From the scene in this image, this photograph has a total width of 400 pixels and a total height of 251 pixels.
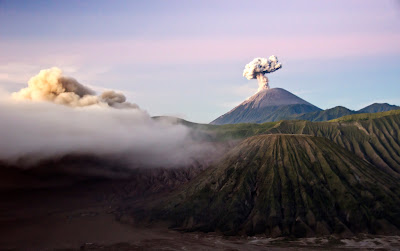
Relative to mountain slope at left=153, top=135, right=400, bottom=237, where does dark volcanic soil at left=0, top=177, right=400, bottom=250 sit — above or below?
below

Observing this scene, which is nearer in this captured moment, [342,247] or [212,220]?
[342,247]

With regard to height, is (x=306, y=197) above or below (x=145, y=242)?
above

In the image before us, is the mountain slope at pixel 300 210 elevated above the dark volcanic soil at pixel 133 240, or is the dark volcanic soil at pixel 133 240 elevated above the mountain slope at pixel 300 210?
the mountain slope at pixel 300 210

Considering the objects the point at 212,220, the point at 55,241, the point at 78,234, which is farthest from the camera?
the point at 212,220

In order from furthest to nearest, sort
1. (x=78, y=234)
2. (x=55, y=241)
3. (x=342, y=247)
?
(x=78, y=234), (x=55, y=241), (x=342, y=247)

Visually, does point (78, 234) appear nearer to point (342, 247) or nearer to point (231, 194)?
→ point (231, 194)

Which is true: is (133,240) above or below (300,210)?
below

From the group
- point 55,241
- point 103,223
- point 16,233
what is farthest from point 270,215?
point 16,233

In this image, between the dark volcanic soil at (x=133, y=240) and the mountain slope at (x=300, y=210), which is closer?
the dark volcanic soil at (x=133, y=240)

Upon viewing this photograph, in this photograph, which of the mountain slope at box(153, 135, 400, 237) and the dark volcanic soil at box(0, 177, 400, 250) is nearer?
the dark volcanic soil at box(0, 177, 400, 250)

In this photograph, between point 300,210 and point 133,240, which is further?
point 300,210

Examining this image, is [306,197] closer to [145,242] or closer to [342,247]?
[342,247]
